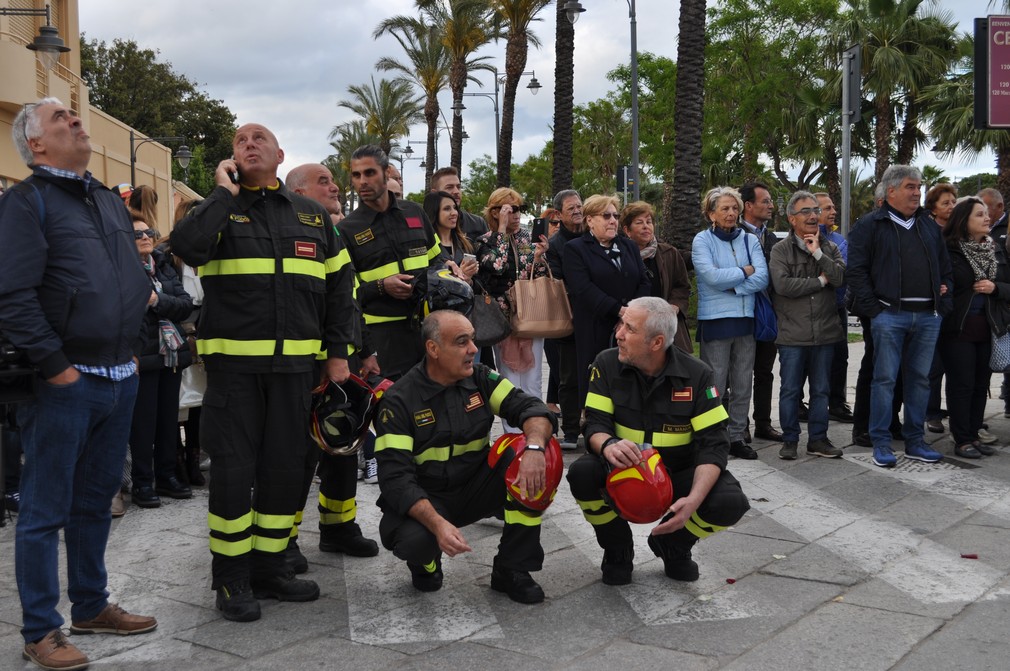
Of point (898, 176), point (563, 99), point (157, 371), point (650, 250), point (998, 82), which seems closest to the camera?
point (157, 371)

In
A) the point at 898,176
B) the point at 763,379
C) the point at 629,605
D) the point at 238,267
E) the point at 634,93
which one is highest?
the point at 634,93

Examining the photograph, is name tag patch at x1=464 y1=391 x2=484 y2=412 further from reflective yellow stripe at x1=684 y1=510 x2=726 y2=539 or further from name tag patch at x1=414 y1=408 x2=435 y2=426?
reflective yellow stripe at x1=684 y1=510 x2=726 y2=539

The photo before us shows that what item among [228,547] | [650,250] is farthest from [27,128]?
[650,250]

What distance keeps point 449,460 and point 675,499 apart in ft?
3.76

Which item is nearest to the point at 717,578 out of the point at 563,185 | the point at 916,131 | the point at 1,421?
the point at 1,421

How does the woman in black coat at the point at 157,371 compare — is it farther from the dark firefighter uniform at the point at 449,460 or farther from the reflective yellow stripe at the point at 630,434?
the reflective yellow stripe at the point at 630,434

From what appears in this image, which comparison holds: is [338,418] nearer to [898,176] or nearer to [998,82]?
[898,176]

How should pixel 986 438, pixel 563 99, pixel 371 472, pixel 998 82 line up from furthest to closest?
pixel 563 99 → pixel 998 82 → pixel 986 438 → pixel 371 472

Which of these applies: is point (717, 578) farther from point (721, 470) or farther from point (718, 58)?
point (718, 58)

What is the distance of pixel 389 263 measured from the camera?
→ 250 inches

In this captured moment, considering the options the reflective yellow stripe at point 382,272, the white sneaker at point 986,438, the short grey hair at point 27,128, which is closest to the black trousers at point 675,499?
the reflective yellow stripe at point 382,272

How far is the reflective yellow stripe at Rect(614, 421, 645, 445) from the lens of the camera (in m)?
5.29

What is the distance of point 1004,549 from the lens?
5.79 m

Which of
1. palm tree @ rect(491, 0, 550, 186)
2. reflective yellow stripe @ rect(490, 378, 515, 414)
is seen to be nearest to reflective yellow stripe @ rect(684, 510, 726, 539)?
reflective yellow stripe @ rect(490, 378, 515, 414)
